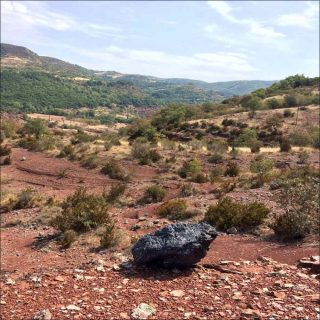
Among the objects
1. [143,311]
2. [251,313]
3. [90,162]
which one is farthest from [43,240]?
[90,162]

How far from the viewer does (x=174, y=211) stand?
13602 mm

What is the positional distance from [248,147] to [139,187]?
18.6 m

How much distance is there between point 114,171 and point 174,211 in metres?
10.6

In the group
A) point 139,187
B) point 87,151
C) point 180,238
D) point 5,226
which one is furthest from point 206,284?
point 87,151

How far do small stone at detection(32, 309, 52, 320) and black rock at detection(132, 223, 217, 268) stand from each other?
88.7 inches

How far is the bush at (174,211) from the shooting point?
1334 centimetres

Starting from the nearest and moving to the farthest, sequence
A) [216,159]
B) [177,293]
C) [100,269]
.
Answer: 1. [177,293]
2. [100,269]
3. [216,159]

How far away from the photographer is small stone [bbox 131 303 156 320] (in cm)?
662

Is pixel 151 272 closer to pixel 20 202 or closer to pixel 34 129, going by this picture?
pixel 20 202

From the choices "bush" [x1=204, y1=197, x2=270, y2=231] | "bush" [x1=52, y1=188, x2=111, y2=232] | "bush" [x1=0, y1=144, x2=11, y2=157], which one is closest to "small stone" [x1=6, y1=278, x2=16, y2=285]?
"bush" [x1=52, y1=188, x2=111, y2=232]

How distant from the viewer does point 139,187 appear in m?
20.3

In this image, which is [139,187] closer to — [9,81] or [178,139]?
[178,139]

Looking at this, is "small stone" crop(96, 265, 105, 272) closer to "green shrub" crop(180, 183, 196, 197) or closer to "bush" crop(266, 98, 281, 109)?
"green shrub" crop(180, 183, 196, 197)

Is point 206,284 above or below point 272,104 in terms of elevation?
below
